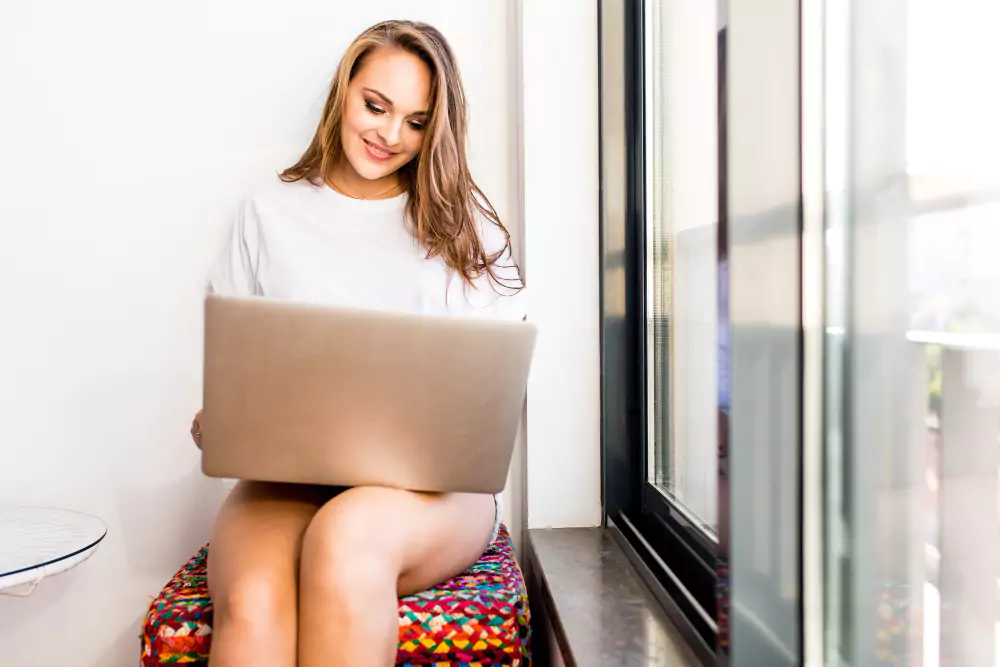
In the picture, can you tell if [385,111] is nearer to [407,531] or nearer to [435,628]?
[407,531]

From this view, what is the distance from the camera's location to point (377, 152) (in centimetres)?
125

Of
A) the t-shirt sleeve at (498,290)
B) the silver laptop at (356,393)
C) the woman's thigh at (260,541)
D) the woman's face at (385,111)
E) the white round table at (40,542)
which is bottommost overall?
the white round table at (40,542)

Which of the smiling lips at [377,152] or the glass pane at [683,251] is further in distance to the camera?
the smiling lips at [377,152]

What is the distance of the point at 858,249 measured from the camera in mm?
547

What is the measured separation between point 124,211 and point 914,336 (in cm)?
136

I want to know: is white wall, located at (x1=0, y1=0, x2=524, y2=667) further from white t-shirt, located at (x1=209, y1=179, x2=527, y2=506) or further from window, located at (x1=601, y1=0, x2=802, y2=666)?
window, located at (x1=601, y1=0, x2=802, y2=666)

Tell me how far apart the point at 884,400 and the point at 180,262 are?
126 cm

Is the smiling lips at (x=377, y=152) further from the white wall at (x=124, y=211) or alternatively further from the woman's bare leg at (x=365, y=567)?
the woman's bare leg at (x=365, y=567)

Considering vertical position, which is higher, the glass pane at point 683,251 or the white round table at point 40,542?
the glass pane at point 683,251

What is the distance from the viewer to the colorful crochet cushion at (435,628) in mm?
916

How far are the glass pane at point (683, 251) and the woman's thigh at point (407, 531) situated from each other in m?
0.33

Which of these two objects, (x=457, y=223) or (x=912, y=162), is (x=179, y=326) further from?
(x=912, y=162)

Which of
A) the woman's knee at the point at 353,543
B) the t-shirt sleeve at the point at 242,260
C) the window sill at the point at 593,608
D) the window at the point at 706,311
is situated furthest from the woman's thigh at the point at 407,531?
the t-shirt sleeve at the point at 242,260

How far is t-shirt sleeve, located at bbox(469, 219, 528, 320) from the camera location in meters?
1.29
